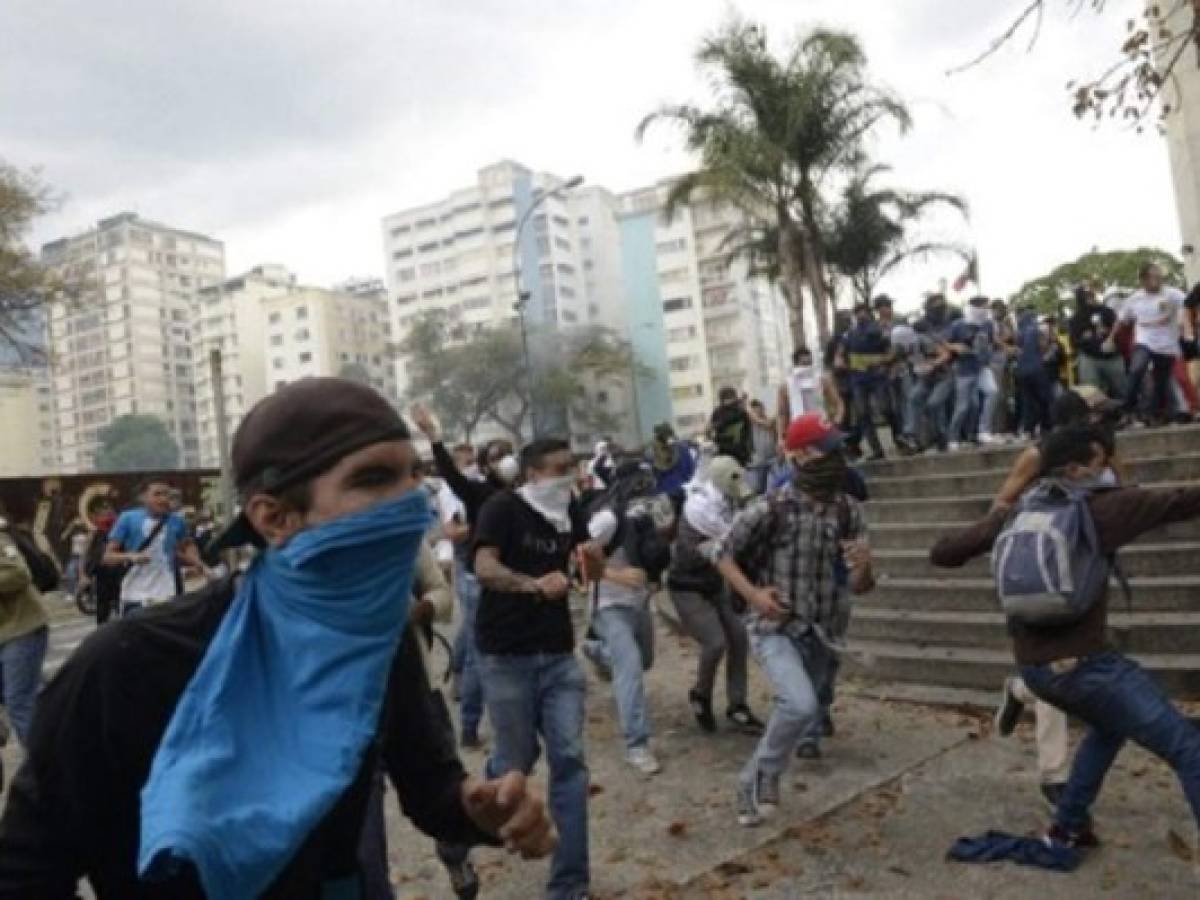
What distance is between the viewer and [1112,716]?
Answer: 158 inches

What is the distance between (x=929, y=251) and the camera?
86.7 feet

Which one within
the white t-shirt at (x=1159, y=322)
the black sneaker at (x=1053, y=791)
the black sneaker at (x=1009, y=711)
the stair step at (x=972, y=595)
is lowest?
the black sneaker at (x=1053, y=791)

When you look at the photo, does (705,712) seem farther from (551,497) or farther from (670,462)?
(670,462)

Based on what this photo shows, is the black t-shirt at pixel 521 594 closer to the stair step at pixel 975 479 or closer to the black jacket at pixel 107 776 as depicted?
the black jacket at pixel 107 776

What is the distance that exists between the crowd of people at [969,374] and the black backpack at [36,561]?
27.9 feet

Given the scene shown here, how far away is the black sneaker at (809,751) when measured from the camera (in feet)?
20.2

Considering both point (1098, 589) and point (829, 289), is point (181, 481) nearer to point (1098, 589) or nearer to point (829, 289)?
point (829, 289)

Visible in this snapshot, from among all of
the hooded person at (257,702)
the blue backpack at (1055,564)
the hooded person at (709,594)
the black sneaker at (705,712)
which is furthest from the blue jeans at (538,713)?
the hooded person at (257,702)

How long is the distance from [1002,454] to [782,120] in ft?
42.6

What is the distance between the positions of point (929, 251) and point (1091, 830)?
932 inches

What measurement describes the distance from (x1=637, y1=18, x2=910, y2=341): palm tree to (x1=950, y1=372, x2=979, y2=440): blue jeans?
10.4 m

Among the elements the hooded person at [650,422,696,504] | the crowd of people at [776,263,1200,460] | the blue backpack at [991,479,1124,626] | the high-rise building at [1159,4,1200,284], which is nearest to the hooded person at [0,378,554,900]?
the blue backpack at [991,479,1124,626]

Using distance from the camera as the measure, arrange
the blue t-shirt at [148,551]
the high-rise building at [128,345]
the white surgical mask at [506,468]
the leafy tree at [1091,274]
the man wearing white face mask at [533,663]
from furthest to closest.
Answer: the high-rise building at [128,345] → the leafy tree at [1091,274] → the blue t-shirt at [148,551] → the white surgical mask at [506,468] → the man wearing white face mask at [533,663]

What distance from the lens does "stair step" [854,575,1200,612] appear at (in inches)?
267
